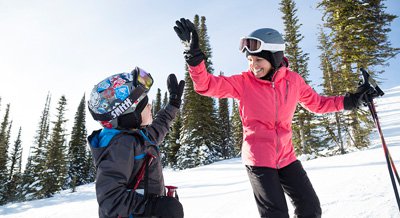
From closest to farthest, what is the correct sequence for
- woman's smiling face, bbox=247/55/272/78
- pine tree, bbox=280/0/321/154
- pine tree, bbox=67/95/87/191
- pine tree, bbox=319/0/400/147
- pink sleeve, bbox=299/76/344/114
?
woman's smiling face, bbox=247/55/272/78, pink sleeve, bbox=299/76/344/114, pine tree, bbox=319/0/400/147, pine tree, bbox=280/0/321/154, pine tree, bbox=67/95/87/191

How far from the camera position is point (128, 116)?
251 cm

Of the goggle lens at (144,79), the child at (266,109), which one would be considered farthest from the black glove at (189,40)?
the goggle lens at (144,79)

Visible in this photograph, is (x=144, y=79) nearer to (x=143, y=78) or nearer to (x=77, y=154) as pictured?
(x=143, y=78)

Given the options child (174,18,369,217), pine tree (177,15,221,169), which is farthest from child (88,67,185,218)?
pine tree (177,15,221,169)

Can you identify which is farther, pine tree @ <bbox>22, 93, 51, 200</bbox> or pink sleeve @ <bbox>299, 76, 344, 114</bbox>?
pine tree @ <bbox>22, 93, 51, 200</bbox>

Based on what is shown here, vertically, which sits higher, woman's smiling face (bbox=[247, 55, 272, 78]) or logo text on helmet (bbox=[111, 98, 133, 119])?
woman's smiling face (bbox=[247, 55, 272, 78])

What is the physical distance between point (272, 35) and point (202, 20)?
36954mm

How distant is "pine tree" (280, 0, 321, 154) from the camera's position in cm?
2328

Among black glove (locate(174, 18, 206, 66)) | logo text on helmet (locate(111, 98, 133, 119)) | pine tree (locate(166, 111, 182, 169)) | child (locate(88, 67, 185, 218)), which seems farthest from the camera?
pine tree (locate(166, 111, 182, 169))

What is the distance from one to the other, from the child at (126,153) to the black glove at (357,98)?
107 inches

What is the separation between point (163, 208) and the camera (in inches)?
82.7

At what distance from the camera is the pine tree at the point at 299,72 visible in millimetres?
23281

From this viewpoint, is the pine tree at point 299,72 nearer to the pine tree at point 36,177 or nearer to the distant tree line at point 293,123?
the distant tree line at point 293,123

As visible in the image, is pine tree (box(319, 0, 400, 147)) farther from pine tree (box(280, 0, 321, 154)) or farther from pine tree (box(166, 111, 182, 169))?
pine tree (box(166, 111, 182, 169))
